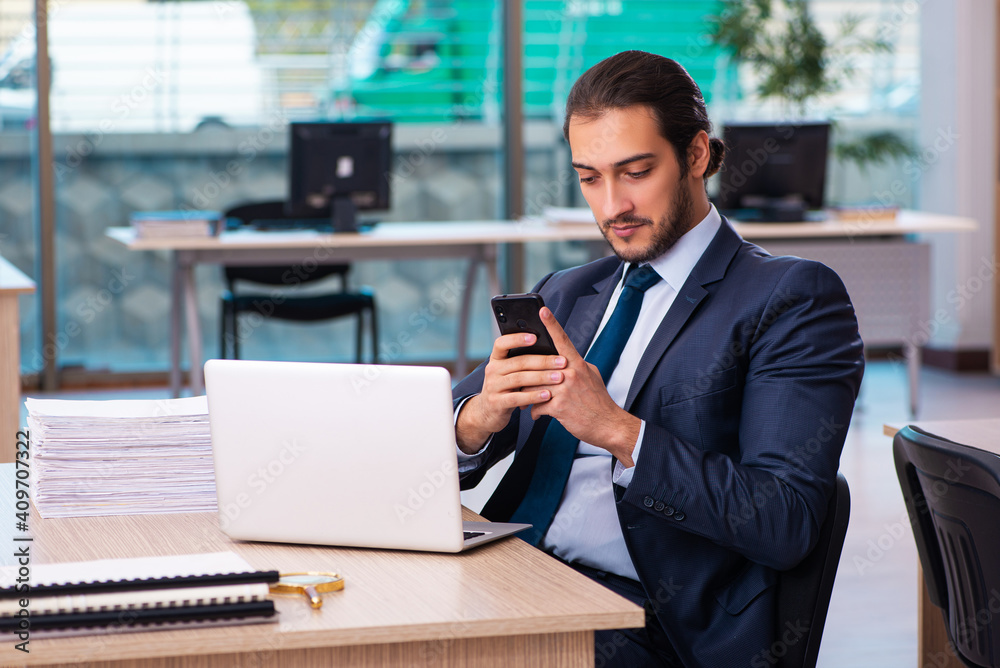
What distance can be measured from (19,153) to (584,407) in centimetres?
526

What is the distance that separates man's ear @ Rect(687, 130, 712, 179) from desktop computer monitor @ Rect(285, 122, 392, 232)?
344 cm

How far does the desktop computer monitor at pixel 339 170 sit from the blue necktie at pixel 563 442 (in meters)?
3.42

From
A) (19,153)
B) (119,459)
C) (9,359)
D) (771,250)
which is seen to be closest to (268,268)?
(19,153)

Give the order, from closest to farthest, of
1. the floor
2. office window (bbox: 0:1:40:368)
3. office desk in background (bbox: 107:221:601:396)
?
the floor → office desk in background (bbox: 107:221:601:396) → office window (bbox: 0:1:40:368)

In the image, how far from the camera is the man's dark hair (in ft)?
4.84

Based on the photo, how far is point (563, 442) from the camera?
155 centimetres

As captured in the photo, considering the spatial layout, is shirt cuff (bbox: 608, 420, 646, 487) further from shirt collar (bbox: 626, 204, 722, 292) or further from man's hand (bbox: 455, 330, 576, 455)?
shirt collar (bbox: 626, 204, 722, 292)

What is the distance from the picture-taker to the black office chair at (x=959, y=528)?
1321 mm

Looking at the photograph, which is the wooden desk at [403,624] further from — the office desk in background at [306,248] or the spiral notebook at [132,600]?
the office desk in background at [306,248]

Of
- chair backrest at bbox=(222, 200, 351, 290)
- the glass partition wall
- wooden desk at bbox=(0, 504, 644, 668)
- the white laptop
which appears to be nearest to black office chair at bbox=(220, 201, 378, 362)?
chair backrest at bbox=(222, 200, 351, 290)

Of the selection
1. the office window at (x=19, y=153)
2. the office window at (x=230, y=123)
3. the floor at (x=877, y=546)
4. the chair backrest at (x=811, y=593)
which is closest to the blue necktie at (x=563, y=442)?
the chair backrest at (x=811, y=593)

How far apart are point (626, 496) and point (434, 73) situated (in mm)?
5212

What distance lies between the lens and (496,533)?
1.30 metres

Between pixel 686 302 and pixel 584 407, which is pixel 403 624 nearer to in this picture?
pixel 584 407
